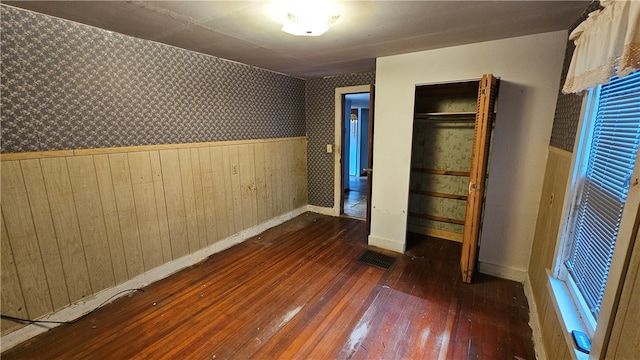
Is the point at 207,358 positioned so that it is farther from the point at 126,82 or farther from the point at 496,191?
the point at 496,191

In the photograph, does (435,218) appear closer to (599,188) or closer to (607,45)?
(599,188)

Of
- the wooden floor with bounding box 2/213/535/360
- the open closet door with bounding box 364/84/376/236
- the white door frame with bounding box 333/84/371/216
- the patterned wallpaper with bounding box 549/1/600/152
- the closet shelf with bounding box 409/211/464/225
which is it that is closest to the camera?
the patterned wallpaper with bounding box 549/1/600/152

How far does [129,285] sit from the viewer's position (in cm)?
237

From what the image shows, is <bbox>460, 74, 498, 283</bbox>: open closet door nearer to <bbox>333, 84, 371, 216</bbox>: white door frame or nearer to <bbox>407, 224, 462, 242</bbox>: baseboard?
<bbox>407, 224, 462, 242</bbox>: baseboard

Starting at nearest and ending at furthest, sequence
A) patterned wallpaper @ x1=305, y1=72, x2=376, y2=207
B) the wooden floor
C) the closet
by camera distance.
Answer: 1. the wooden floor
2. the closet
3. patterned wallpaper @ x1=305, y1=72, x2=376, y2=207

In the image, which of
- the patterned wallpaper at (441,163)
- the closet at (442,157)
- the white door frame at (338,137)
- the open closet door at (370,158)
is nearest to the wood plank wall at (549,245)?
the closet at (442,157)

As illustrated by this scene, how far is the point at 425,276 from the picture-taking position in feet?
8.63

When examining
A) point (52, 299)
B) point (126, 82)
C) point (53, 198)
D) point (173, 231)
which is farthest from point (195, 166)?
point (52, 299)

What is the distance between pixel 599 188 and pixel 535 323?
1.18 meters

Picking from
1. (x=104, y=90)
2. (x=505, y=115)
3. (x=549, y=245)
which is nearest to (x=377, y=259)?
(x=549, y=245)

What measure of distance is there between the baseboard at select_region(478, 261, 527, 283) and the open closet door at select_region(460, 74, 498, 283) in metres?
0.33

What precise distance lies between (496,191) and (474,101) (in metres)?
1.29

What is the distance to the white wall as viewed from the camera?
2.24 metres

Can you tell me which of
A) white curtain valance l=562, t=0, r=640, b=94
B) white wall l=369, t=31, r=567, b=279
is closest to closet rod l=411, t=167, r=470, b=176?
white wall l=369, t=31, r=567, b=279
